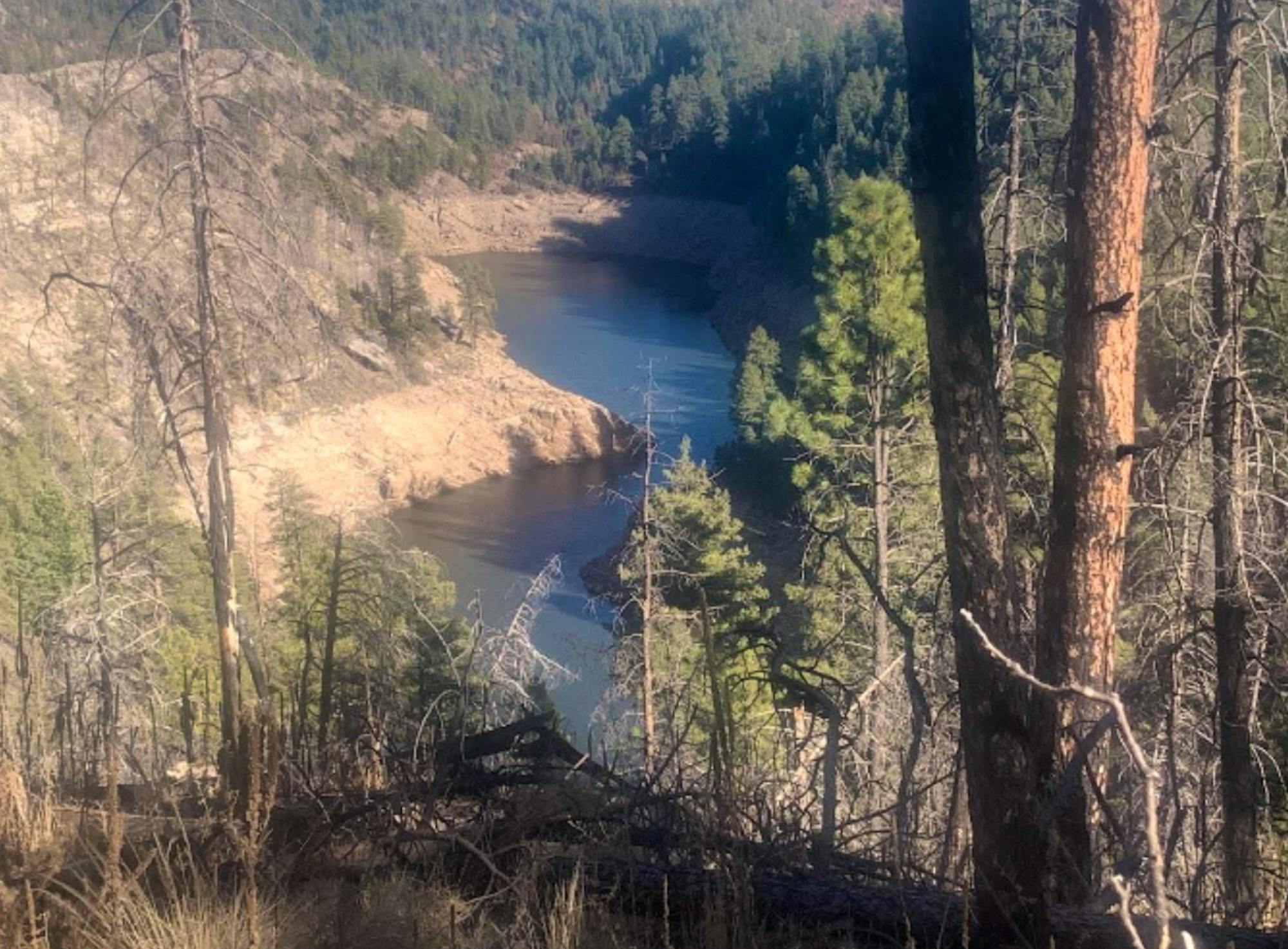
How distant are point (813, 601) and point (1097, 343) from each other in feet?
31.5

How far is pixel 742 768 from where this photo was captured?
3449mm

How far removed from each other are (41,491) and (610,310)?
3605 centimetres

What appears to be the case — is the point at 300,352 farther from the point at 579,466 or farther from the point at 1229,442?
the point at 579,466

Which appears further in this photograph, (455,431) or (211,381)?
(455,431)

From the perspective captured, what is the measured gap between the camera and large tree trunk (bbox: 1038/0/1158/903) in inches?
136

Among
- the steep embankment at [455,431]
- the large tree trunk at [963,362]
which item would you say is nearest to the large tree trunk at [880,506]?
the large tree trunk at [963,362]

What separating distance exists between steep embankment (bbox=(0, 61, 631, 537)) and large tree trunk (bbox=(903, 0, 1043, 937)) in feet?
15.5

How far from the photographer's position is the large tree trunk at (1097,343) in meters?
3.45

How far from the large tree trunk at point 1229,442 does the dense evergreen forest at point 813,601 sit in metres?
0.02

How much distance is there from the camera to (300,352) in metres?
7.27

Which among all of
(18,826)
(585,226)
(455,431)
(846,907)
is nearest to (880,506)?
(846,907)

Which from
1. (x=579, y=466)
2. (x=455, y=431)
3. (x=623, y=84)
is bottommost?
(x=579, y=466)

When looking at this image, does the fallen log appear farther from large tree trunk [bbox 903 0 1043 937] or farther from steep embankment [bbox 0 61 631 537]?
steep embankment [bbox 0 61 631 537]

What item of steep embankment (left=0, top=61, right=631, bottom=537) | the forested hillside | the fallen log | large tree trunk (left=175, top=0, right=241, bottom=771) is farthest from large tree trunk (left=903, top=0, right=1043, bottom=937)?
the forested hillside
